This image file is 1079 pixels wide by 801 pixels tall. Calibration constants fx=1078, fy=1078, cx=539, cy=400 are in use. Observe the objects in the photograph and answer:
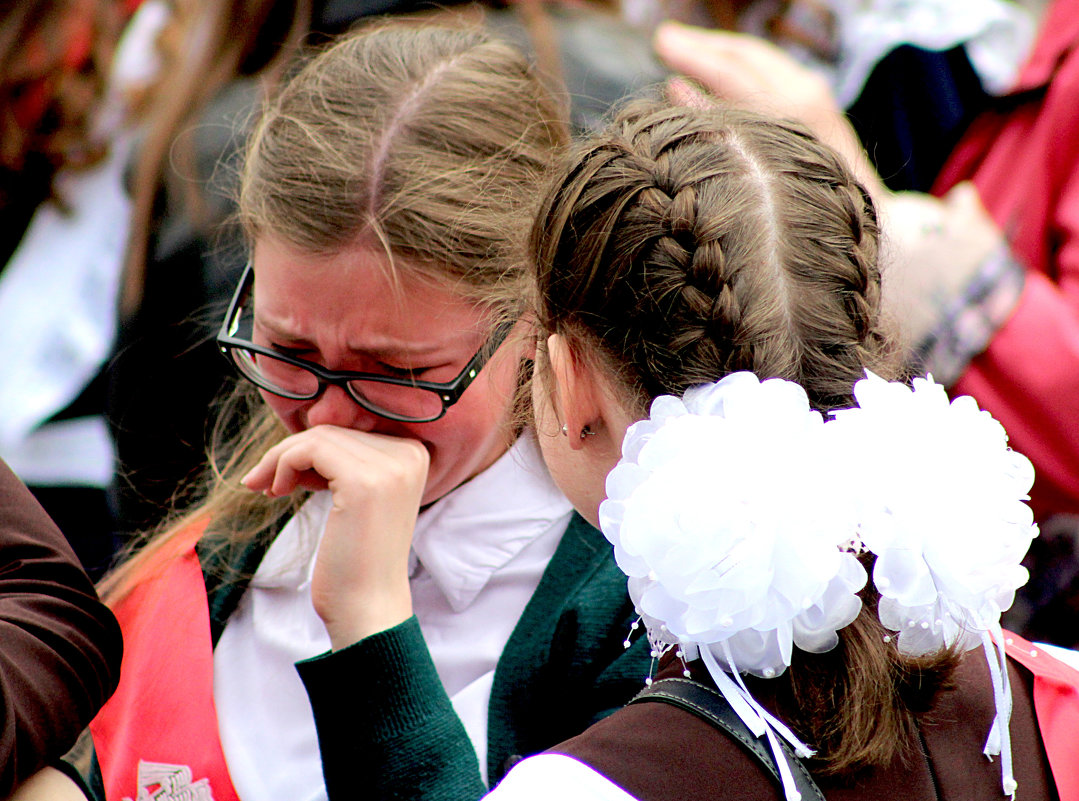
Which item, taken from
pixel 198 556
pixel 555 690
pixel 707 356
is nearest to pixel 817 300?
pixel 707 356

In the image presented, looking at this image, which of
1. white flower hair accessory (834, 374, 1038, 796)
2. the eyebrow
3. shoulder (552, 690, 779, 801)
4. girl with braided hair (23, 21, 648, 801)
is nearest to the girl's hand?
girl with braided hair (23, 21, 648, 801)

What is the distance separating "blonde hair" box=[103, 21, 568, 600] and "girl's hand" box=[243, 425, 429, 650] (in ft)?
0.72

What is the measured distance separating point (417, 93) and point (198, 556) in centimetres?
71

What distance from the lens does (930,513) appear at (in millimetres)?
842

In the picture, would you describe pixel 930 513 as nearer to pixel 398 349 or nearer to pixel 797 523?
pixel 797 523

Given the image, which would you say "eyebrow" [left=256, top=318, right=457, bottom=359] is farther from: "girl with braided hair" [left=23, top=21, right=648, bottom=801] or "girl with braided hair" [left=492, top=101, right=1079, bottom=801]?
"girl with braided hair" [left=492, top=101, right=1079, bottom=801]

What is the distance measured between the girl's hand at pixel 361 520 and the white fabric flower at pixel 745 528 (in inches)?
18.4

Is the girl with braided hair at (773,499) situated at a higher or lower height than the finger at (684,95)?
lower

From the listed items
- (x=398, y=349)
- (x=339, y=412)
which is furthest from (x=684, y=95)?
(x=339, y=412)

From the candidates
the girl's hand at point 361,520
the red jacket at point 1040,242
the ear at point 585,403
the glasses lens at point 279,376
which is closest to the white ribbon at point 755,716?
the ear at point 585,403

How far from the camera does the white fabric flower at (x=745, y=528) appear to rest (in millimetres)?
797

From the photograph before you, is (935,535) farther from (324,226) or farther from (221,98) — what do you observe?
(221,98)

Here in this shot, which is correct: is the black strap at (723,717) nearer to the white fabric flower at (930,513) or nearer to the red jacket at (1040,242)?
the white fabric flower at (930,513)

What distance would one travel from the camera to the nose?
4.40 ft
